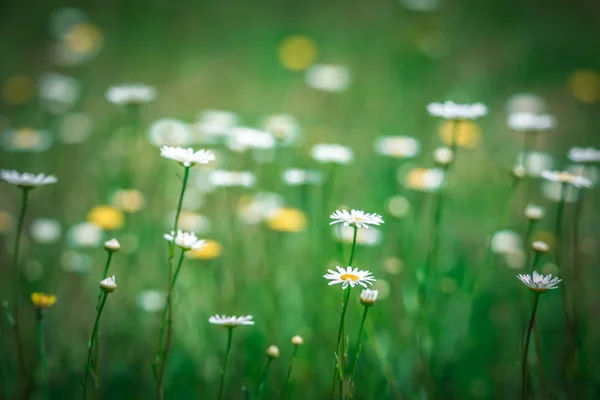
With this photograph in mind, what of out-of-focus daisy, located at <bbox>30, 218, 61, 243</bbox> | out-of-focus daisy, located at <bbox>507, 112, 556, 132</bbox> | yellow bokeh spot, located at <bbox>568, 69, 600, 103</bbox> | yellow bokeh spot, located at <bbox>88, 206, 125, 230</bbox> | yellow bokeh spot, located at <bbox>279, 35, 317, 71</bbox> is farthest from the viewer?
yellow bokeh spot, located at <bbox>279, 35, 317, 71</bbox>

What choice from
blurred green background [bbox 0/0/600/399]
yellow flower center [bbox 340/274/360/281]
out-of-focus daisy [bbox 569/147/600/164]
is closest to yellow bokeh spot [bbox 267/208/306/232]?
blurred green background [bbox 0/0/600/399]

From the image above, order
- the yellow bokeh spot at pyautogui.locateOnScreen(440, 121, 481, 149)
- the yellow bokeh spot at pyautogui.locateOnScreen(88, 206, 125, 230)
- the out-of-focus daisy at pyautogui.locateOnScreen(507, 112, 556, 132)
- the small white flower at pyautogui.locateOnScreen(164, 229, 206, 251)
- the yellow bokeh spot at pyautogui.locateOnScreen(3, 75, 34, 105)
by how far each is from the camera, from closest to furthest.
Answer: the small white flower at pyautogui.locateOnScreen(164, 229, 206, 251) → the out-of-focus daisy at pyautogui.locateOnScreen(507, 112, 556, 132) → the yellow bokeh spot at pyautogui.locateOnScreen(88, 206, 125, 230) → the yellow bokeh spot at pyautogui.locateOnScreen(440, 121, 481, 149) → the yellow bokeh spot at pyautogui.locateOnScreen(3, 75, 34, 105)

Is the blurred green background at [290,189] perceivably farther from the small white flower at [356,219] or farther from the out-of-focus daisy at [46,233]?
the small white flower at [356,219]

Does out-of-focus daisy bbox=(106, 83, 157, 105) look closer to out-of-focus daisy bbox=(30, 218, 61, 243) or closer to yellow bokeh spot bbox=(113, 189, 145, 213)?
yellow bokeh spot bbox=(113, 189, 145, 213)

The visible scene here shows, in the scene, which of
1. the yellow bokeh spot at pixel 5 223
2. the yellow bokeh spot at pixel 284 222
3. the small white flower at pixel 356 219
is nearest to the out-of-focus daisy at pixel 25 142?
the yellow bokeh spot at pixel 5 223

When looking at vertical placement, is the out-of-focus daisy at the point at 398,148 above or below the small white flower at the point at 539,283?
above

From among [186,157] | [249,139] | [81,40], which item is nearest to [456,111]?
[249,139]
